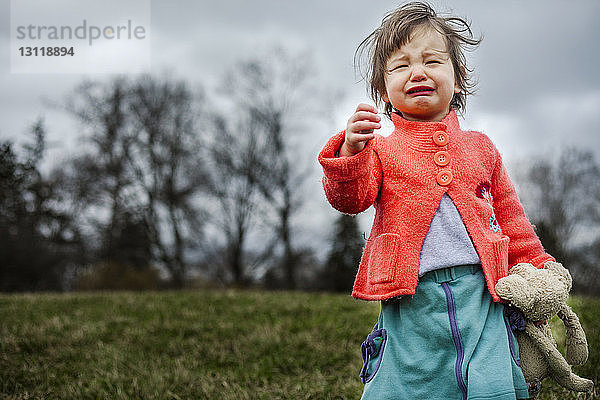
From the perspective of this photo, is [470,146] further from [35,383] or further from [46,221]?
[46,221]

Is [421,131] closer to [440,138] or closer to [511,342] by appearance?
[440,138]

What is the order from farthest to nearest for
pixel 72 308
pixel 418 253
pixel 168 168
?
pixel 168 168
pixel 72 308
pixel 418 253

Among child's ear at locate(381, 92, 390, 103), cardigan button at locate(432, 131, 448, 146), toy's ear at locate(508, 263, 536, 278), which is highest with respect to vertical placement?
child's ear at locate(381, 92, 390, 103)

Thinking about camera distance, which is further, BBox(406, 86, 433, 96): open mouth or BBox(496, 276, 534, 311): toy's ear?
BBox(406, 86, 433, 96): open mouth

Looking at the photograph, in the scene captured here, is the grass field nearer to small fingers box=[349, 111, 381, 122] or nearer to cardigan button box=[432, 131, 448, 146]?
cardigan button box=[432, 131, 448, 146]

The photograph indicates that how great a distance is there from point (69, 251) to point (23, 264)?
9.97ft

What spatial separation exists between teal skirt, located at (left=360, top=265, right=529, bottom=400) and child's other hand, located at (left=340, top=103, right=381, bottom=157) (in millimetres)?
528

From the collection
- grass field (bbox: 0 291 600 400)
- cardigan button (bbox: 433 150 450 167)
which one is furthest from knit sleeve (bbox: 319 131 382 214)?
grass field (bbox: 0 291 600 400)

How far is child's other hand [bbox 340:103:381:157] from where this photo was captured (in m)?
1.74

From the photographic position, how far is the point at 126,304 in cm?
683

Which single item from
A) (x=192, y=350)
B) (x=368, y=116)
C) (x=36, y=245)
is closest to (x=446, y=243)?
(x=368, y=116)

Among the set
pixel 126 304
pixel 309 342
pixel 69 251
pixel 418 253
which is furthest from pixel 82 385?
pixel 69 251

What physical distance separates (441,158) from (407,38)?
0.46m

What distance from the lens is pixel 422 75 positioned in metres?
1.97
